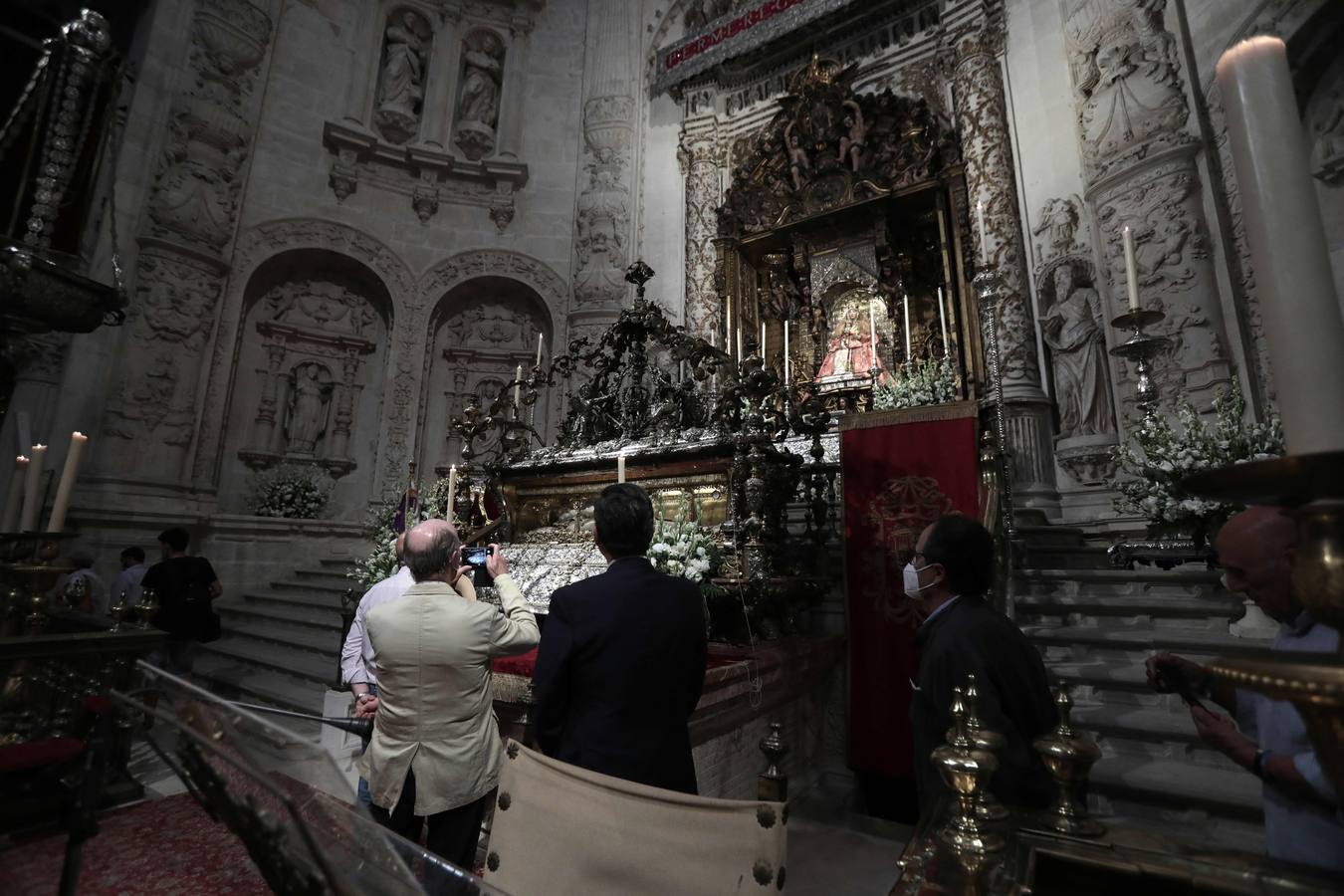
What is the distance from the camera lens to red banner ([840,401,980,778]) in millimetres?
3648

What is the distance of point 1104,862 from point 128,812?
4.49m

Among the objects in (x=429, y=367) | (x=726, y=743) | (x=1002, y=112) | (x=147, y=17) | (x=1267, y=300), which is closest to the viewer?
(x=1267, y=300)

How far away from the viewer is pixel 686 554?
3.62 metres

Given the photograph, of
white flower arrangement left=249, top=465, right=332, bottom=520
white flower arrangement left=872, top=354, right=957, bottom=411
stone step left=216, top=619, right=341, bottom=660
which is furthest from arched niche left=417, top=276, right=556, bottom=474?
white flower arrangement left=872, top=354, right=957, bottom=411

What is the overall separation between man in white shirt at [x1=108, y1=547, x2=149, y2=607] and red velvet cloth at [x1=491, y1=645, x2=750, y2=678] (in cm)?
428

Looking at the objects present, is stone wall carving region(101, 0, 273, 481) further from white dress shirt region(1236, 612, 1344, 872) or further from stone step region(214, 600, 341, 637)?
white dress shirt region(1236, 612, 1344, 872)

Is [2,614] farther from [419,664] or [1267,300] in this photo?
[1267,300]

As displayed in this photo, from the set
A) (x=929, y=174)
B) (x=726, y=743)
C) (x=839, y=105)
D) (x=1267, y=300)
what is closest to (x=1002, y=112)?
(x=929, y=174)

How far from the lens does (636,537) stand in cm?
199

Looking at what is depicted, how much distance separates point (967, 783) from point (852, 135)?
9282mm

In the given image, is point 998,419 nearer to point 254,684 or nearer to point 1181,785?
point 1181,785

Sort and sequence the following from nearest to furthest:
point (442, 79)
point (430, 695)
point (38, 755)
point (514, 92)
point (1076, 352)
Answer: point (430, 695), point (38, 755), point (1076, 352), point (442, 79), point (514, 92)

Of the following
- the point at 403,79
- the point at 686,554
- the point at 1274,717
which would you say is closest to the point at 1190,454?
the point at 686,554

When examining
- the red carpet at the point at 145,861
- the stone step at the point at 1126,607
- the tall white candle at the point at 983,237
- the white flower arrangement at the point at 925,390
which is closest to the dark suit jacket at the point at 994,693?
the stone step at the point at 1126,607
